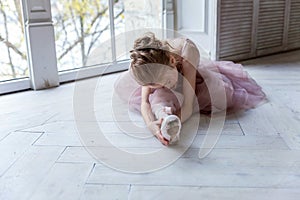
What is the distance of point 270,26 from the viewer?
10.8 ft

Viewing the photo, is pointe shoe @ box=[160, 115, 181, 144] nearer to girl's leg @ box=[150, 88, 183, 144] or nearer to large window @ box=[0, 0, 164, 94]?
girl's leg @ box=[150, 88, 183, 144]

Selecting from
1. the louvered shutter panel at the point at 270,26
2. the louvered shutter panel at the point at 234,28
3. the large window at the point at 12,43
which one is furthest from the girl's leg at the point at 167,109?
the louvered shutter panel at the point at 270,26

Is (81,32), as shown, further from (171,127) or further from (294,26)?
(294,26)

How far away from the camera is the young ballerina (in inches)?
60.5

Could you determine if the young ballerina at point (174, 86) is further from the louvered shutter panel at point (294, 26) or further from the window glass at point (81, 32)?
the louvered shutter panel at point (294, 26)

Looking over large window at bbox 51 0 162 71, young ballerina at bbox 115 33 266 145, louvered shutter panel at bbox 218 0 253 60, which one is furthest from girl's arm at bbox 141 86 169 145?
louvered shutter panel at bbox 218 0 253 60

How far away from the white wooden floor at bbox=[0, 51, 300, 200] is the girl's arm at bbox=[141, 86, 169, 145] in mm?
38

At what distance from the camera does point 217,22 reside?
2.90 meters

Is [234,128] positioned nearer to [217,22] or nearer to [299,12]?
[217,22]

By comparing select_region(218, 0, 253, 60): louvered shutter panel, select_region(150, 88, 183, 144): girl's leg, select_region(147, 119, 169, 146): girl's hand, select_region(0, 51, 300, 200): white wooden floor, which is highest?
select_region(218, 0, 253, 60): louvered shutter panel

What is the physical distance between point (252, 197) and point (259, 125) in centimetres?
64

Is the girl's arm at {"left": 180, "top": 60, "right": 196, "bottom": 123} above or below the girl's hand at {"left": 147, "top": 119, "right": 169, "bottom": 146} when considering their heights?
above

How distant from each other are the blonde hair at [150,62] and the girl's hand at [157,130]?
7.1 inches

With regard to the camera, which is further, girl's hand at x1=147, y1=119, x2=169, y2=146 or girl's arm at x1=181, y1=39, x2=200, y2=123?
girl's arm at x1=181, y1=39, x2=200, y2=123
